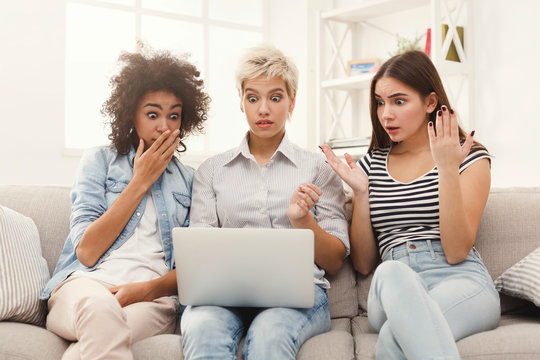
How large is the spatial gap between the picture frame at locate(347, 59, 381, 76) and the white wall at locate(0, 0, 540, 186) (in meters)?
0.44

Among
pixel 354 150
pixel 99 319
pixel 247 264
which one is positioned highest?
pixel 354 150

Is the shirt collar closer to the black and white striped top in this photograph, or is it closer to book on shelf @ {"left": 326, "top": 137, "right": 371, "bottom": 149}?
the black and white striped top

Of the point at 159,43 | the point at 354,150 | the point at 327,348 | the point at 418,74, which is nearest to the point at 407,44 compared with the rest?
the point at 354,150

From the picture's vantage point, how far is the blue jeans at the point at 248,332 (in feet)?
4.41

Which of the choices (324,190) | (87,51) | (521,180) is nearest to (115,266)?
(324,190)

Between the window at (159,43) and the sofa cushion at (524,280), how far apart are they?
262 cm

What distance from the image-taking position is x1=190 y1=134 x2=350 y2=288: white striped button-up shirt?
5.70ft

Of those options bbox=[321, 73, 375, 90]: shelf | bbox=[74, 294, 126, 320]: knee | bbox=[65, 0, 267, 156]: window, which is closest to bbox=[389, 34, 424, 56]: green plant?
bbox=[321, 73, 375, 90]: shelf

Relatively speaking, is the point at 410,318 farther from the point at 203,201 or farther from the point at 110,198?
the point at 110,198

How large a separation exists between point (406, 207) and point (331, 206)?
0.71 feet

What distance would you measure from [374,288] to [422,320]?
21cm

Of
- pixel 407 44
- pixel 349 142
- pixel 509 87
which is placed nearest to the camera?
pixel 509 87

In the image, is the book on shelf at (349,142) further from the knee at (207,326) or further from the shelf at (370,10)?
the knee at (207,326)

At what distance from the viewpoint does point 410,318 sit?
4.18 feet
